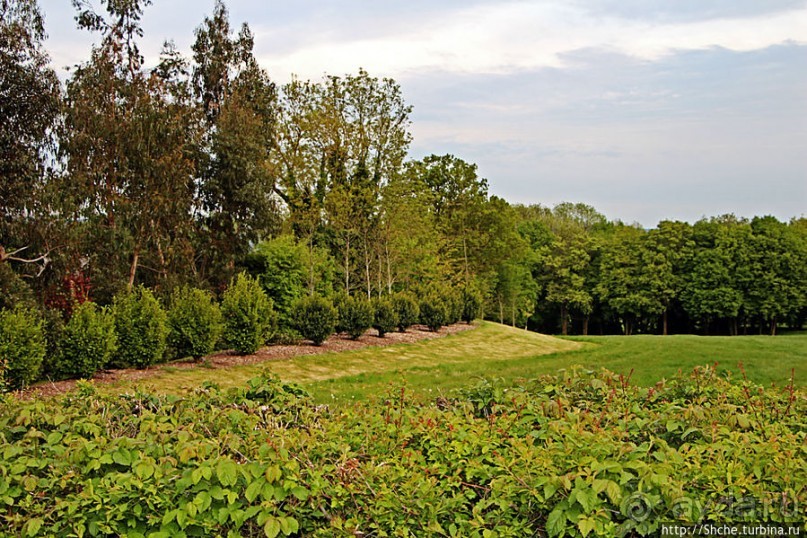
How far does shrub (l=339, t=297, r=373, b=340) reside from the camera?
15.3m

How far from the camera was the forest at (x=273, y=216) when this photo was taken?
12430 mm

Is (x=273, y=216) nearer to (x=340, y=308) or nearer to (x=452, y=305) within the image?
(x=340, y=308)

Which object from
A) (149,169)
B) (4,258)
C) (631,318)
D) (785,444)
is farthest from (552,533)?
(631,318)

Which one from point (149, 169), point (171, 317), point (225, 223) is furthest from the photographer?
point (225, 223)

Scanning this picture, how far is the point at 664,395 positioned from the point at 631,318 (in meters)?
33.5

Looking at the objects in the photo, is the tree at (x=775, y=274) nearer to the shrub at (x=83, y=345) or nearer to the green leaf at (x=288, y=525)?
the shrub at (x=83, y=345)

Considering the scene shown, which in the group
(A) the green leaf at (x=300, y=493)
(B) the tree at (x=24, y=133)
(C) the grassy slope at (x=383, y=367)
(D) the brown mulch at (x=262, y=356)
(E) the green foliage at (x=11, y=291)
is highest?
(B) the tree at (x=24, y=133)

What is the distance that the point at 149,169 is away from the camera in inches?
572

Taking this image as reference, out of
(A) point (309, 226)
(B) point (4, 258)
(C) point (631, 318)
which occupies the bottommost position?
(C) point (631, 318)

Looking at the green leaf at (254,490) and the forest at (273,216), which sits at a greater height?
the forest at (273,216)

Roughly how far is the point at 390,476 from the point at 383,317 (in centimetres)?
1399

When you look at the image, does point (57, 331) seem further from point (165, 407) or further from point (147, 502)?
point (147, 502)

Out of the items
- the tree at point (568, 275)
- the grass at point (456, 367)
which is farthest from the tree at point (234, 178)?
the tree at point (568, 275)

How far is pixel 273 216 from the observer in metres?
18.2
